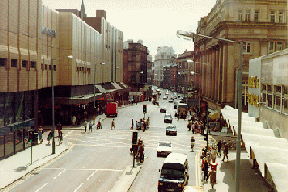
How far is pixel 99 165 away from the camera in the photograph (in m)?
31.0

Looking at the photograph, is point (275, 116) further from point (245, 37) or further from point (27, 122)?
point (245, 37)

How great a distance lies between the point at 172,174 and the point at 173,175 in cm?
10

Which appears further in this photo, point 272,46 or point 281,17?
point 272,46

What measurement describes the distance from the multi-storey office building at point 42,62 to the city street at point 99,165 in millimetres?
6519

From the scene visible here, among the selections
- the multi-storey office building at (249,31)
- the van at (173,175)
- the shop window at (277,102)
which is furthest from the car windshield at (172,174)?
the multi-storey office building at (249,31)

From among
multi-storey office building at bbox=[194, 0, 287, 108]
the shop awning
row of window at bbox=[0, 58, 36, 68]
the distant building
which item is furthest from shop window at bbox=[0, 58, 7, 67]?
the distant building

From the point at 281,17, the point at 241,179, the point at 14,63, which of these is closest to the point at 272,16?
the point at 281,17

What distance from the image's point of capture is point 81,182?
2556cm

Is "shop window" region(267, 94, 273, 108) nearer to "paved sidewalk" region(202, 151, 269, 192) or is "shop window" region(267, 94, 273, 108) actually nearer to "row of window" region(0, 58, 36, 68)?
"paved sidewalk" region(202, 151, 269, 192)

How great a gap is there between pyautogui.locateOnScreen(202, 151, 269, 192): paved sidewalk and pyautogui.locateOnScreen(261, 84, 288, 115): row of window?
5.43 metres

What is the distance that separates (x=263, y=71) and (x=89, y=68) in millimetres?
52182

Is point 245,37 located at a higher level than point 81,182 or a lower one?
higher

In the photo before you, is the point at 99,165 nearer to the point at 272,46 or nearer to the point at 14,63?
the point at 14,63

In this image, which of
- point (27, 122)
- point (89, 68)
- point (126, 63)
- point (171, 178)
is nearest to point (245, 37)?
point (89, 68)
